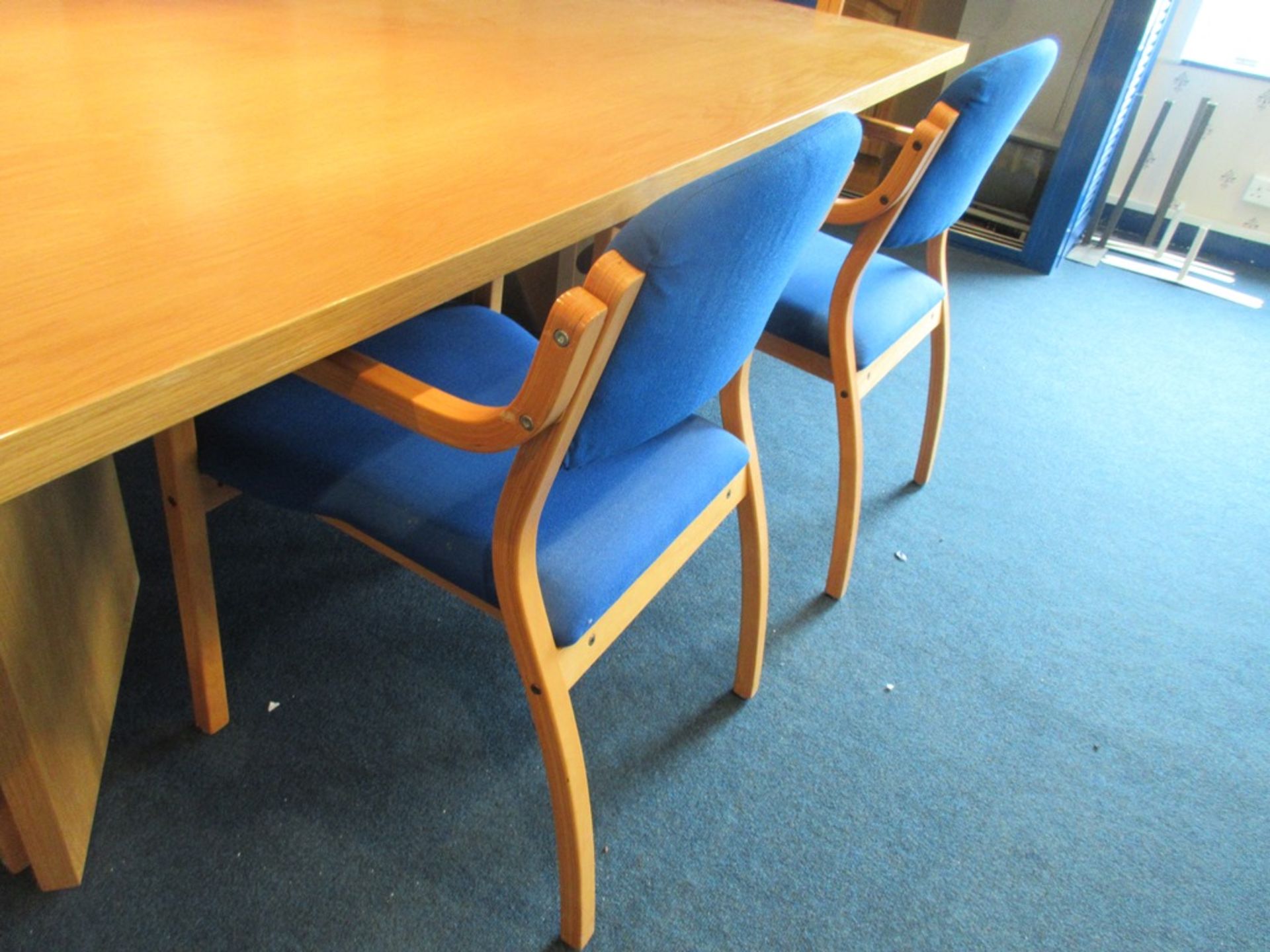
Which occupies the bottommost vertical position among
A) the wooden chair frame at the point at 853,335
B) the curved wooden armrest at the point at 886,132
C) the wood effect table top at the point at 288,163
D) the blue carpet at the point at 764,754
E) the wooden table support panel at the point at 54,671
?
the blue carpet at the point at 764,754

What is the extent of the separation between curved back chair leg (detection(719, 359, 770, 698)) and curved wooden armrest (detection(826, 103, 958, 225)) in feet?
0.80

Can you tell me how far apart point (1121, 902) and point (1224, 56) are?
109 inches

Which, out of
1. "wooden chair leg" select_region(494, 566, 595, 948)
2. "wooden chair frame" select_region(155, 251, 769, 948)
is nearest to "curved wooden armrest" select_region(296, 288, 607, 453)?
"wooden chair frame" select_region(155, 251, 769, 948)

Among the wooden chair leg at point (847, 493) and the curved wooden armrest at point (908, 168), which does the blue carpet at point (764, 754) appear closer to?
the wooden chair leg at point (847, 493)

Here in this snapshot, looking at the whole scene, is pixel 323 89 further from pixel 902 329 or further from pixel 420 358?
pixel 902 329

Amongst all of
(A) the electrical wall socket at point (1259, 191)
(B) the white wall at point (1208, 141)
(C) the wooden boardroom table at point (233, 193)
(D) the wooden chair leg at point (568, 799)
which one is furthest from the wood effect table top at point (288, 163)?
(A) the electrical wall socket at point (1259, 191)

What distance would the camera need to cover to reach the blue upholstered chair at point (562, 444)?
0.68 m

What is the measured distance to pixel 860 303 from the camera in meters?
1.40

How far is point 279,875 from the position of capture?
1035mm

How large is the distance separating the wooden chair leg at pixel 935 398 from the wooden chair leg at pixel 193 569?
1238 mm

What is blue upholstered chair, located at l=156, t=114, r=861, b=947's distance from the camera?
68cm

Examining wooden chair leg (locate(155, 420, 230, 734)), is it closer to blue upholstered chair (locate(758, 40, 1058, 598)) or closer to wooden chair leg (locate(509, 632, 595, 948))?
wooden chair leg (locate(509, 632, 595, 948))

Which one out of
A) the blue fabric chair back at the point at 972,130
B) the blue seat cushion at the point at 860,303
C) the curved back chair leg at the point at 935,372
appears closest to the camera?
the blue fabric chair back at the point at 972,130

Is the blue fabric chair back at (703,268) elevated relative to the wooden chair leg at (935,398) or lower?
elevated
